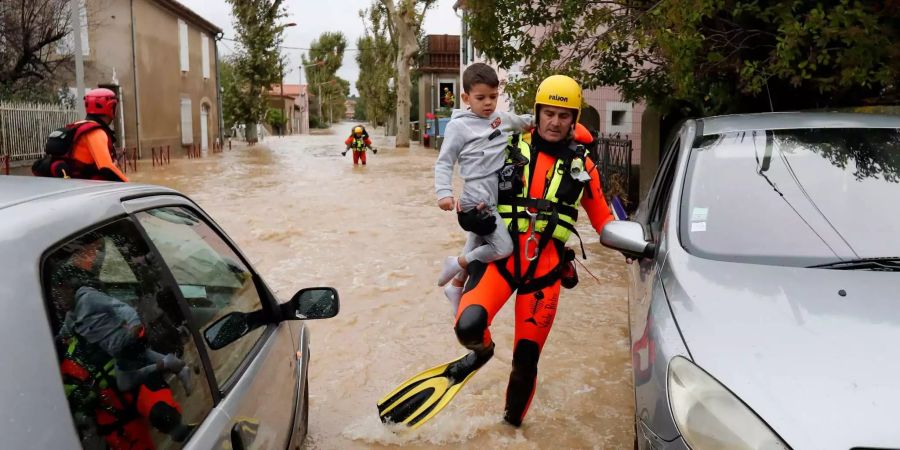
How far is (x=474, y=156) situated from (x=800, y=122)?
5.25 feet

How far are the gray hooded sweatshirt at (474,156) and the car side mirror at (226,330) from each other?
137 cm

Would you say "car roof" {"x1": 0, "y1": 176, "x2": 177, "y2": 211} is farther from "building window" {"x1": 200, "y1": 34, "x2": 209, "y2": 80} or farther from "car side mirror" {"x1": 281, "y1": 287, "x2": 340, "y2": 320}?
"building window" {"x1": 200, "y1": 34, "x2": 209, "y2": 80}

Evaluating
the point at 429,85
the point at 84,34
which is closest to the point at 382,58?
the point at 429,85

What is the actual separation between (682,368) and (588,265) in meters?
6.17

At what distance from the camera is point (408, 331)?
6.09 metres

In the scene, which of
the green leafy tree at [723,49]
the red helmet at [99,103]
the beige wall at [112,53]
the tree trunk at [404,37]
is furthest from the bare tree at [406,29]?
the red helmet at [99,103]

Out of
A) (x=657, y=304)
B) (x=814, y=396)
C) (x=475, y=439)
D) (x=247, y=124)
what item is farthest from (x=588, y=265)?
(x=247, y=124)

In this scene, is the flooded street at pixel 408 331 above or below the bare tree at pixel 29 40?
below

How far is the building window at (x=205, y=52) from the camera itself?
31.6 meters

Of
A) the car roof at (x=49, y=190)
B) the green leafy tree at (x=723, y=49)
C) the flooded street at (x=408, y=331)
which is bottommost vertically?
the flooded street at (x=408, y=331)

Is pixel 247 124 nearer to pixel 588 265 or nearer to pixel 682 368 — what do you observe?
pixel 588 265

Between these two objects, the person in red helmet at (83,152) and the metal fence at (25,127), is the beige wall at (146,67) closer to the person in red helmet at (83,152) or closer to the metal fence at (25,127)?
the metal fence at (25,127)

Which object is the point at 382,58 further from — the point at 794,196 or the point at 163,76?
the point at 794,196

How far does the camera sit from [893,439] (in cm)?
188
